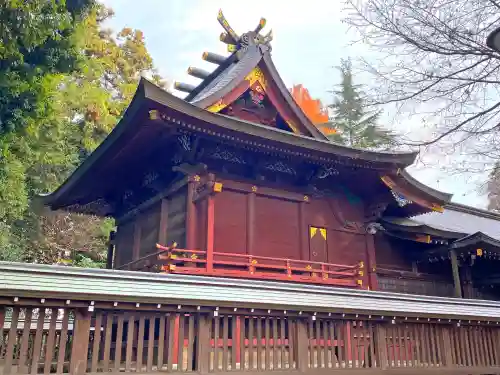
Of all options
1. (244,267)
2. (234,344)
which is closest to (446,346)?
(244,267)

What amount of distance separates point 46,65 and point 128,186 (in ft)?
12.5

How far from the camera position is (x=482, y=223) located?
21359mm

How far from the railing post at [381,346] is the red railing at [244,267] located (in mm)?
2218

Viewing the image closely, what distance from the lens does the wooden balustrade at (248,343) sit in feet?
21.1

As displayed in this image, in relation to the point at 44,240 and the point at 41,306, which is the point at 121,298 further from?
the point at 44,240

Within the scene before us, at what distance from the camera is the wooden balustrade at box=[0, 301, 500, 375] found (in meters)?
6.43

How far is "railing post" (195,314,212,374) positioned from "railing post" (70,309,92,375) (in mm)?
1639

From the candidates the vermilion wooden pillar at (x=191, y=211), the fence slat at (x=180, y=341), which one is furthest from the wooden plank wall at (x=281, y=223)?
the fence slat at (x=180, y=341)

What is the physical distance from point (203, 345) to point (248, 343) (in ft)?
3.11

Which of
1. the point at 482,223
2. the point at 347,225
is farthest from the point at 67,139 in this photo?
the point at 482,223

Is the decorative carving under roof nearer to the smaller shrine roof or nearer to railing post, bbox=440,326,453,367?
railing post, bbox=440,326,453,367

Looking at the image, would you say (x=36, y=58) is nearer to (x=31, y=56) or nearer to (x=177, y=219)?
(x=31, y=56)

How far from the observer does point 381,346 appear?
28.9 feet

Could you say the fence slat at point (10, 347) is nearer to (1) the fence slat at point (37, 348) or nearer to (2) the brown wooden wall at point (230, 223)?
(1) the fence slat at point (37, 348)
